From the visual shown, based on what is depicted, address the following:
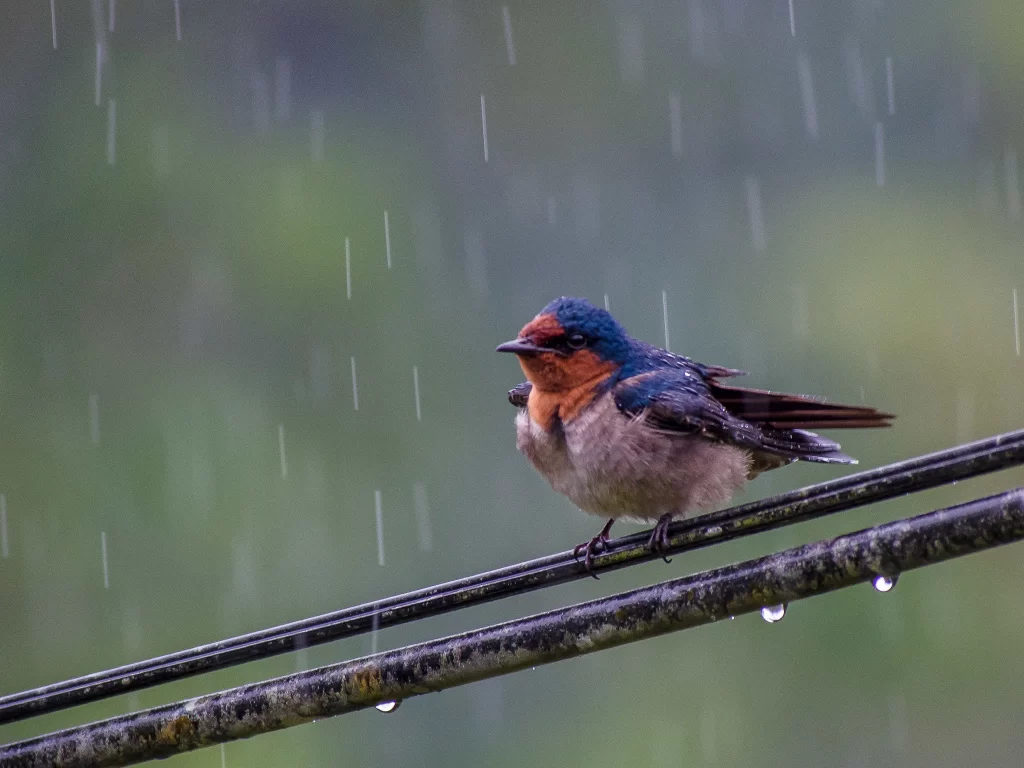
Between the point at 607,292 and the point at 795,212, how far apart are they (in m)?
5.34

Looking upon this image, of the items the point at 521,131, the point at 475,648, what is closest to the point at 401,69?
the point at 521,131

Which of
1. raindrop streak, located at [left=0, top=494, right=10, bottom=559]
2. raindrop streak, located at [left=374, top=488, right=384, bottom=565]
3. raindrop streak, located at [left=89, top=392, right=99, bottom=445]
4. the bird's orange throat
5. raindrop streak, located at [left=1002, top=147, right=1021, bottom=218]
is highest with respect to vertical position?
the bird's orange throat

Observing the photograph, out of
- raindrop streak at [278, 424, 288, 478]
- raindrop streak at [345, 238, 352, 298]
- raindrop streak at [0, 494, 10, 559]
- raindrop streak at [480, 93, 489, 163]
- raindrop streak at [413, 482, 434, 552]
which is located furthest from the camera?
raindrop streak at [480, 93, 489, 163]

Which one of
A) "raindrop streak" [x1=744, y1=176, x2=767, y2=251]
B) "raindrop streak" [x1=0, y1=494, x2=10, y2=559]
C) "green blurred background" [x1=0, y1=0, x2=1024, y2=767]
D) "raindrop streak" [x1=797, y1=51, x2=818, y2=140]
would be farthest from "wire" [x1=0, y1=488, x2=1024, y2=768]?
"raindrop streak" [x1=797, y1=51, x2=818, y2=140]

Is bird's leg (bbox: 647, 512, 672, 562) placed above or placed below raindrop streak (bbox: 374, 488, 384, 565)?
above

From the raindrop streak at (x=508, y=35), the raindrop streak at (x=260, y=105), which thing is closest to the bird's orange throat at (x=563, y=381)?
the raindrop streak at (x=260, y=105)

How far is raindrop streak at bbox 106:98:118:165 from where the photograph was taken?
2326 cm

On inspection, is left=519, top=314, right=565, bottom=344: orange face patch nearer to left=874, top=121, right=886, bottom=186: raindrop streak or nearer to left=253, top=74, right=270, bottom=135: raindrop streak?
left=874, top=121, right=886, bottom=186: raindrop streak

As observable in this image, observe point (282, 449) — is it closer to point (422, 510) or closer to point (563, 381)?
point (422, 510)

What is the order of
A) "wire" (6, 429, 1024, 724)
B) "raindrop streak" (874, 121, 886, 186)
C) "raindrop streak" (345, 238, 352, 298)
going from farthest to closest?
"raindrop streak" (874, 121, 886, 186), "raindrop streak" (345, 238, 352, 298), "wire" (6, 429, 1024, 724)

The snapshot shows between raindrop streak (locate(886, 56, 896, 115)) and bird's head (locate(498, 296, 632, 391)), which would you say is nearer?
bird's head (locate(498, 296, 632, 391))

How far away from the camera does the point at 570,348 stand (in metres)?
4.99

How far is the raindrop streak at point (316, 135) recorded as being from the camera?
23891mm

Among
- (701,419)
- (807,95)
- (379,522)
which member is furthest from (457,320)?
(701,419)
